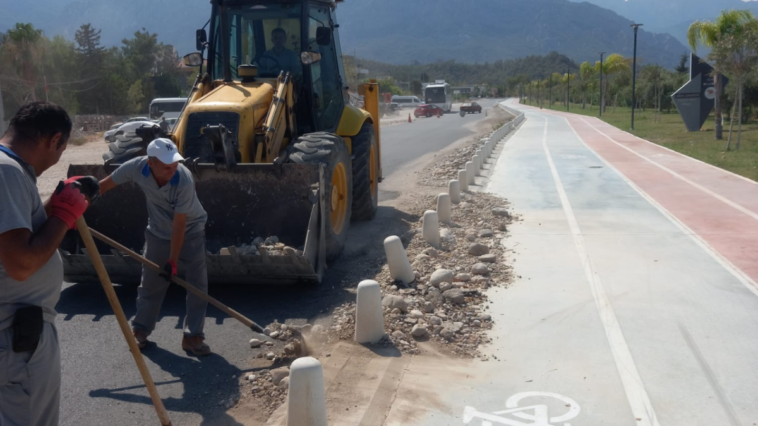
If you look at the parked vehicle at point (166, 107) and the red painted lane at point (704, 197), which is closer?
the red painted lane at point (704, 197)

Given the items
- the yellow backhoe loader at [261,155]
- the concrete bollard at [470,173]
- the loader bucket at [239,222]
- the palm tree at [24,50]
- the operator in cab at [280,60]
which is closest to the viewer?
the loader bucket at [239,222]

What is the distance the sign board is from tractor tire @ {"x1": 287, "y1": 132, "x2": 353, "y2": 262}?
86.8ft

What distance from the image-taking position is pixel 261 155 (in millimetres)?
7824

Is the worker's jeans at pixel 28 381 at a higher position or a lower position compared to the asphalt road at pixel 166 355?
higher

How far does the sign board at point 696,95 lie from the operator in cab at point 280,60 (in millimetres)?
26137

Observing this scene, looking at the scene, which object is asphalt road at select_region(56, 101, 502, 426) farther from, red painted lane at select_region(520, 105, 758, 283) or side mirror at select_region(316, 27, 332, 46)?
red painted lane at select_region(520, 105, 758, 283)

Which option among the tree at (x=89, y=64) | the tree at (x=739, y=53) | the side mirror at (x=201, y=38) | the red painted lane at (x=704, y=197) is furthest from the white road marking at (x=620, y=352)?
the tree at (x=89, y=64)

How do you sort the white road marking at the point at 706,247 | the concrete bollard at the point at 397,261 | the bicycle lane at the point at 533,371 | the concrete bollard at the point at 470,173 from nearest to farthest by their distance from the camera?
the bicycle lane at the point at 533,371
the concrete bollard at the point at 397,261
the white road marking at the point at 706,247
the concrete bollard at the point at 470,173

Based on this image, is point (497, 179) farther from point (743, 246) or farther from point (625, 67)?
point (625, 67)

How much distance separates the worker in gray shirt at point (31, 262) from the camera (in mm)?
2814

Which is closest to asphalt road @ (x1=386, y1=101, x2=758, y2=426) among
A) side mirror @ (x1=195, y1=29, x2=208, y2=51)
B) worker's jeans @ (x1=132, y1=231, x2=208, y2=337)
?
worker's jeans @ (x1=132, y1=231, x2=208, y2=337)

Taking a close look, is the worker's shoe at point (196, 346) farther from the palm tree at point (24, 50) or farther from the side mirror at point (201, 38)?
the palm tree at point (24, 50)

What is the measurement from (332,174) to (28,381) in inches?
202

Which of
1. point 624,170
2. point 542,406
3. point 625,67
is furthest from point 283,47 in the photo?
point 625,67
